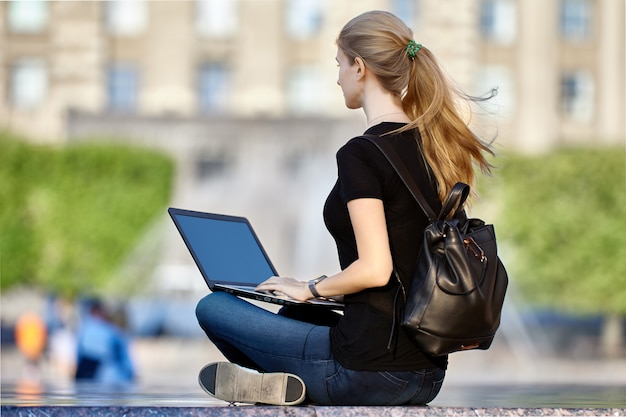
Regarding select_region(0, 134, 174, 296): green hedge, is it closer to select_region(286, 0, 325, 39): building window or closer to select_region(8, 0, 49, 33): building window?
select_region(8, 0, 49, 33): building window

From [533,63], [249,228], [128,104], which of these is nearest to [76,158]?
[128,104]

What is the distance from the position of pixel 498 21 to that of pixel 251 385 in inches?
1832

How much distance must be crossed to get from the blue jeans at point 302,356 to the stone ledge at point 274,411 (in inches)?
5.3

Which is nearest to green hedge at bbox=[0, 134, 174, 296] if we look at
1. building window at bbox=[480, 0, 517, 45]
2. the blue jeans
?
building window at bbox=[480, 0, 517, 45]

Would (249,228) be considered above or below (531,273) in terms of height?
above

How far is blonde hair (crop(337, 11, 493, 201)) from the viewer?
454 centimetres

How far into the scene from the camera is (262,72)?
48.6 meters

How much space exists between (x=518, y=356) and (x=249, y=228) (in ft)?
76.8

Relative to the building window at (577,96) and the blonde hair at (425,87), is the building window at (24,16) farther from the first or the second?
the blonde hair at (425,87)

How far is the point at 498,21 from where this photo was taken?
4984cm

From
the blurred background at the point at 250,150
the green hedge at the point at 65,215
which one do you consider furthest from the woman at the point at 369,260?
the green hedge at the point at 65,215

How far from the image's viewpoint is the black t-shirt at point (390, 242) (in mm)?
4363

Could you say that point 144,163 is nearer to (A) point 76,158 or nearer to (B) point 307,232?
(A) point 76,158

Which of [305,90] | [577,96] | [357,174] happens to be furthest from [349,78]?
[577,96]
